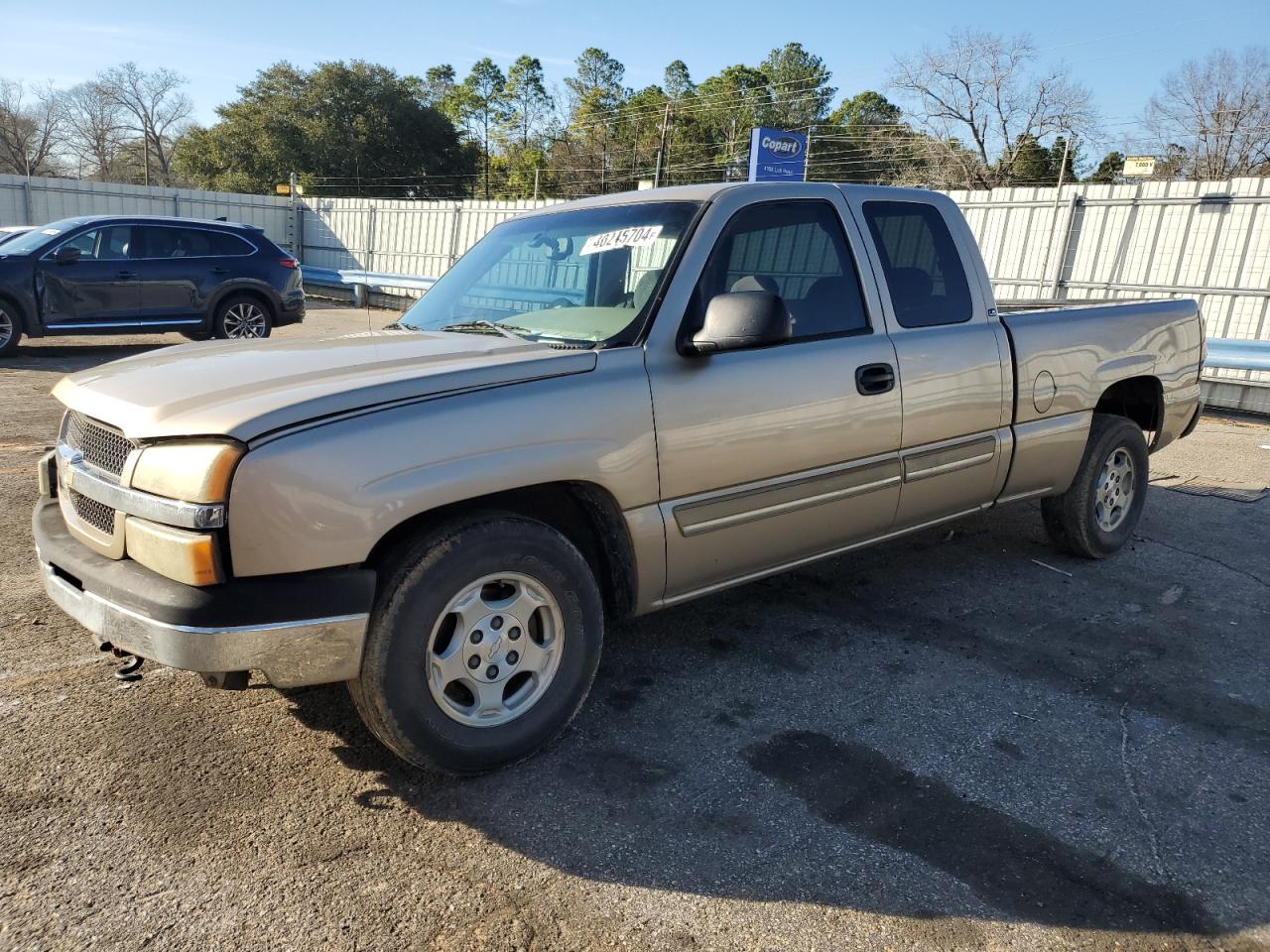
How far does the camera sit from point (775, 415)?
344 cm

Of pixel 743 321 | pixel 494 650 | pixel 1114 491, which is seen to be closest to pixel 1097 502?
pixel 1114 491

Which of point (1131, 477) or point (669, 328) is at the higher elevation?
point (669, 328)

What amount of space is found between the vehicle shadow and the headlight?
3.51ft

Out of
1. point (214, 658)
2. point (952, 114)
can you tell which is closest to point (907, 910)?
point (214, 658)

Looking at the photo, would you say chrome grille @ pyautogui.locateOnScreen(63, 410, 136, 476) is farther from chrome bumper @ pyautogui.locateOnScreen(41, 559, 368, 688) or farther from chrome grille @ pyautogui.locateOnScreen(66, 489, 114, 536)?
chrome bumper @ pyautogui.locateOnScreen(41, 559, 368, 688)

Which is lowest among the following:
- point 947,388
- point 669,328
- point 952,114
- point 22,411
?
point 22,411

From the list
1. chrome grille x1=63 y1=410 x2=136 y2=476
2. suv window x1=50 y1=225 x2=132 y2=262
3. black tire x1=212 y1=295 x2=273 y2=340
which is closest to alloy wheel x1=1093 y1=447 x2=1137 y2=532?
chrome grille x1=63 y1=410 x2=136 y2=476

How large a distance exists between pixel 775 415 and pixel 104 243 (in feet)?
37.1

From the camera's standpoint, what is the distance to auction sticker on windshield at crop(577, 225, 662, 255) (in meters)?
3.55

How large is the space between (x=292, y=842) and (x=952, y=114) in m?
41.6

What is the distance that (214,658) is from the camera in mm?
2426

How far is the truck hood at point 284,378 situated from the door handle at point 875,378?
1231 millimetres

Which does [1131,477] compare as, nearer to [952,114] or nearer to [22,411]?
[22,411]

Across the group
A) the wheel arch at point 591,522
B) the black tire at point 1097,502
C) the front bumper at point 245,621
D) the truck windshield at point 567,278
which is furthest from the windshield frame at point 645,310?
the black tire at point 1097,502
